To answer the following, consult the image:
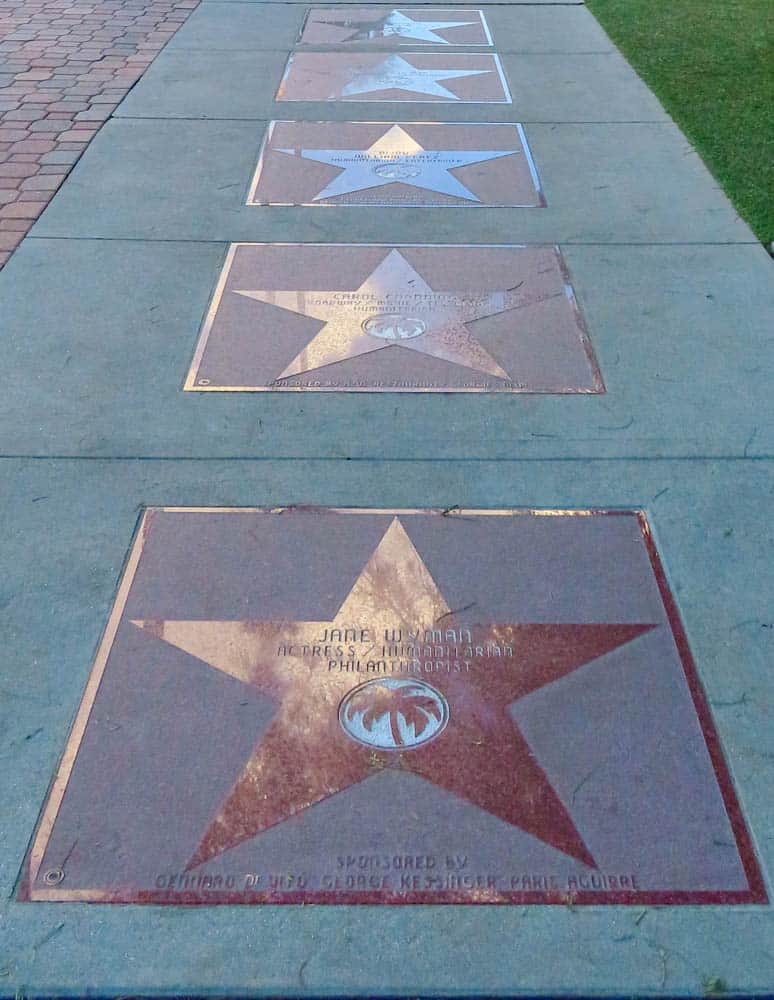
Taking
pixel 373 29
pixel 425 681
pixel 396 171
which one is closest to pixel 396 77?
pixel 373 29

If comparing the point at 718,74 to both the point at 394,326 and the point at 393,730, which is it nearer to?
the point at 394,326

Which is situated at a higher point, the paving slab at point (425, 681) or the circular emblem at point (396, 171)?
the circular emblem at point (396, 171)

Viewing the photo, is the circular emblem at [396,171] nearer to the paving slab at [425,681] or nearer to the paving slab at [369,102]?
the paving slab at [369,102]

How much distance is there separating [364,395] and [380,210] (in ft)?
6.56

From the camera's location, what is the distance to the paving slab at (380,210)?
17.1 ft

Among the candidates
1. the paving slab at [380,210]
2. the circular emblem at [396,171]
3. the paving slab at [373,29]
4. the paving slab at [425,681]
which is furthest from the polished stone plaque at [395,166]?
the paving slab at [425,681]

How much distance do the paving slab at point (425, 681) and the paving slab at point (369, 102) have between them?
4.29m

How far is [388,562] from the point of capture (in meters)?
3.10

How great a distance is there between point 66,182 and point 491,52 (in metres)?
4.39

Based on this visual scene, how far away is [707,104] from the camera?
7031mm

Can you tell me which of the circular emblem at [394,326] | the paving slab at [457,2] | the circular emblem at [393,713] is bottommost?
the circular emblem at [393,713]

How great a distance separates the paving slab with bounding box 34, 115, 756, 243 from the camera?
5.20 meters

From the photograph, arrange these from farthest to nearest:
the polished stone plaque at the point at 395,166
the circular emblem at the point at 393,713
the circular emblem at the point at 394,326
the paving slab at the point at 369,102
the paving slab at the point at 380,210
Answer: the paving slab at the point at 369,102
the polished stone plaque at the point at 395,166
the paving slab at the point at 380,210
the circular emblem at the point at 394,326
the circular emblem at the point at 393,713

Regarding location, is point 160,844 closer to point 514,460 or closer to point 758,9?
point 514,460
